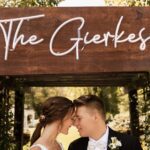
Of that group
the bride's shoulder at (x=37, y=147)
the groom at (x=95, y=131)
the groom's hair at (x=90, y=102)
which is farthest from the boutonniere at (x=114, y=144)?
the bride's shoulder at (x=37, y=147)

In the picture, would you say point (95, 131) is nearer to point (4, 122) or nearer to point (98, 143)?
point (98, 143)

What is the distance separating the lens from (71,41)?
5.55 m

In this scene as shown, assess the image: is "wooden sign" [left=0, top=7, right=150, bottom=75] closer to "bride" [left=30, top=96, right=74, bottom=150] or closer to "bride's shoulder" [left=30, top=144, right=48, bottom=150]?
"bride" [left=30, top=96, right=74, bottom=150]

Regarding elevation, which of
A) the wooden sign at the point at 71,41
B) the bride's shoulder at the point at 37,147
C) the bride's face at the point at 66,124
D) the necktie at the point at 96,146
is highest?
the wooden sign at the point at 71,41

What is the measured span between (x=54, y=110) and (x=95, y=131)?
49cm

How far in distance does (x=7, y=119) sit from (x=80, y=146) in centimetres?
334

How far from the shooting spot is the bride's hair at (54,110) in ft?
16.1

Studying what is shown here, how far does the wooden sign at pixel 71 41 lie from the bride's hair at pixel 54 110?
0.62 metres

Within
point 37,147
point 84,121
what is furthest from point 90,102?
point 37,147

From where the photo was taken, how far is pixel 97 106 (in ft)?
16.9

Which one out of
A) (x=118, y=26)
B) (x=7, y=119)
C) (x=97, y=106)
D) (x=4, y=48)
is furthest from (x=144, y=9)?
(x=7, y=119)

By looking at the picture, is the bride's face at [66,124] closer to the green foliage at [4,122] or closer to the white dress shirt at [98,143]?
the white dress shirt at [98,143]

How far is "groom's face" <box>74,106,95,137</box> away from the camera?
500cm

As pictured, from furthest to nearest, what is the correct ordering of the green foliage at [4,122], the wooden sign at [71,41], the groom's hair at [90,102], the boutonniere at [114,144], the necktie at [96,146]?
the green foliage at [4,122]
the wooden sign at [71,41]
the groom's hair at [90,102]
the necktie at [96,146]
the boutonniere at [114,144]
